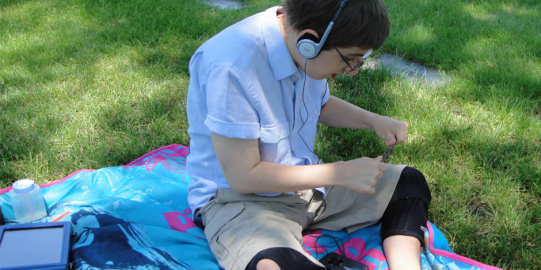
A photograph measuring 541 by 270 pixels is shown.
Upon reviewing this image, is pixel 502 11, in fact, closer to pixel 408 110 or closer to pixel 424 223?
pixel 408 110

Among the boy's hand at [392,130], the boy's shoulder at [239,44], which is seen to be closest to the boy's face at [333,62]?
the boy's shoulder at [239,44]

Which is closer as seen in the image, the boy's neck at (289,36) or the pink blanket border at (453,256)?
the boy's neck at (289,36)

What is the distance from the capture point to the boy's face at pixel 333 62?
145cm

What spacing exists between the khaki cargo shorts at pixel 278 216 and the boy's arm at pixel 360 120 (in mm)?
150

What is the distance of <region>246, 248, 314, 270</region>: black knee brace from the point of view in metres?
1.41

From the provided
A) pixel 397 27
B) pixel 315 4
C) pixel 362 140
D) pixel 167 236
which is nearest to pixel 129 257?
pixel 167 236

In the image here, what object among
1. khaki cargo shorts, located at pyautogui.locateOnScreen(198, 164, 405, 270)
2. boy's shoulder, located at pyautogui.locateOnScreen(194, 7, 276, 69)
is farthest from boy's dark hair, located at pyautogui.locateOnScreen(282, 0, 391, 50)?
khaki cargo shorts, located at pyautogui.locateOnScreen(198, 164, 405, 270)

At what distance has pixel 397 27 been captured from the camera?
149 inches

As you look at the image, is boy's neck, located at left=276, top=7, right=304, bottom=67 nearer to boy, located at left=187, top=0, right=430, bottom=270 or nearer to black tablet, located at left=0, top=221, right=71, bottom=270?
boy, located at left=187, top=0, right=430, bottom=270

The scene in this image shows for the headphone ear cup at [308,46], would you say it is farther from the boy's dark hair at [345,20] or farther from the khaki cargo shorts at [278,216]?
the khaki cargo shorts at [278,216]

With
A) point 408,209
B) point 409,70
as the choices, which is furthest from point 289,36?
point 409,70

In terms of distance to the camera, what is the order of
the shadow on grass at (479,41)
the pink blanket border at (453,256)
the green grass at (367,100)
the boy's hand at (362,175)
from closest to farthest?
the boy's hand at (362,175), the pink blanket border at (453,256), the green grass at (367,100), the shadow on grass at (479,41)

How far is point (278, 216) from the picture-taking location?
5.41ft

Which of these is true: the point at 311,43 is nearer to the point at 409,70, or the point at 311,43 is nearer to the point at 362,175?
the point at 362,175
